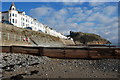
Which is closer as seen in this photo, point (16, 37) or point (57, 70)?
point (57, 70)

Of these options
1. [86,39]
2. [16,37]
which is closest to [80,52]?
[16,37]

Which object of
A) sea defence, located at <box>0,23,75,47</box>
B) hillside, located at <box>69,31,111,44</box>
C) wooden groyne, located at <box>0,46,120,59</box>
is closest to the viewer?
wooden groyne, located at <box>0,46,120,59</box>

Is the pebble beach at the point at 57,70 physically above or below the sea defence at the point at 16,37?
below

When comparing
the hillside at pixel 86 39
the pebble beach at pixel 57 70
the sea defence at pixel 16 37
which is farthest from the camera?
the hillside at pixel 86 39

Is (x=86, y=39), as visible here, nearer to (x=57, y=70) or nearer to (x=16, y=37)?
(x=16, y=37)

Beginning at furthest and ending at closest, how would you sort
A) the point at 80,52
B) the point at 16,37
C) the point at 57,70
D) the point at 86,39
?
the point at 86,39
the point at 16,37
the point at 80,52
the point at 57,70

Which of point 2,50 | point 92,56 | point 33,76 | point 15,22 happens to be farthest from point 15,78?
point 15,22

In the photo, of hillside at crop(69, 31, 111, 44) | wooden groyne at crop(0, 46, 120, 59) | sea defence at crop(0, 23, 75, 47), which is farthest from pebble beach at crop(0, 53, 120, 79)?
hillside at crop(69, 31, 111, 44)

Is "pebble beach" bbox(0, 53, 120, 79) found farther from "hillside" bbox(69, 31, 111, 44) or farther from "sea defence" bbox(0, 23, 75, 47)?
"hillside" bbox(69, 31, 111, 44)

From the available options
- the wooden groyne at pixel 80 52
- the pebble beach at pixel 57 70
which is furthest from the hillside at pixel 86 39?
the pebble beach at pixel 57 70

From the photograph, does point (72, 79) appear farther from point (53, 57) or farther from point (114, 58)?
point (114, 58)

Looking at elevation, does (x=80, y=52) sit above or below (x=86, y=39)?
below

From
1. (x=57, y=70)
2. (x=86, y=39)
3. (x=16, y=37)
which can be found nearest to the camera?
(x=57, y=70)

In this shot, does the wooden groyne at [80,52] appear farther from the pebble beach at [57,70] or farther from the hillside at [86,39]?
the hillside at [86,39]
